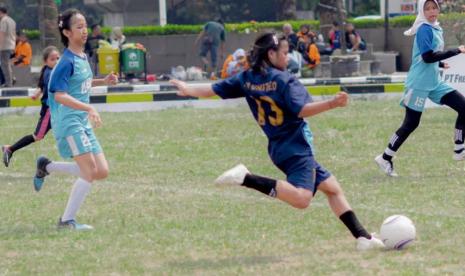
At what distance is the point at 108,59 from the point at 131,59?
1.97 ft

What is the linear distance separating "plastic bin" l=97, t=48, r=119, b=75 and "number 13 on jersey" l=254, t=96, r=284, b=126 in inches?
841

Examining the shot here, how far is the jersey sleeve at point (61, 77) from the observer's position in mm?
8812

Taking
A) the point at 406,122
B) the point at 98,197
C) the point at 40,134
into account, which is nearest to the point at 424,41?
the point at 406,122

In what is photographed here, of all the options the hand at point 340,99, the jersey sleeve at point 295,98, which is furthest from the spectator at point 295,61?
the hand at point 340,99

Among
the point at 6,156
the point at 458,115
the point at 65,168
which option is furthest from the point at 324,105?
the point at 6,156

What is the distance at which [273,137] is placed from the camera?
308 inches

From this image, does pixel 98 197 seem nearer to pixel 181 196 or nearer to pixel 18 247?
pixel 181 196

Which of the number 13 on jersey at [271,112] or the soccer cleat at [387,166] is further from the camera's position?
the soccer cleat at [387,166]

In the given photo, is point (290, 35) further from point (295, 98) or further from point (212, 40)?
point (295, 98)

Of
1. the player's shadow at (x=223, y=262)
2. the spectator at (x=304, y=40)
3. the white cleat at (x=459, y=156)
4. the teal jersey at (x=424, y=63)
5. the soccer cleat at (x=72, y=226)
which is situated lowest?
the spectator at (x=304, y=40)

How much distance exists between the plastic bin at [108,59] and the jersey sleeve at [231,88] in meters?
21.1

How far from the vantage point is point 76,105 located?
28.1 feet

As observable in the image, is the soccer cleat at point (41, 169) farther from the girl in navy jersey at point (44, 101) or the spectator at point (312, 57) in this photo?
the spectator at point (312, 57)

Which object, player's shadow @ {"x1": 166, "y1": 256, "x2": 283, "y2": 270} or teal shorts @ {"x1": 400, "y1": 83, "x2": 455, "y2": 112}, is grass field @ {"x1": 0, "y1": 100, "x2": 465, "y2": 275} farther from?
teal shorts @ {"x1": 400, "y1": 83, "x2": 455, "y2": 112}
